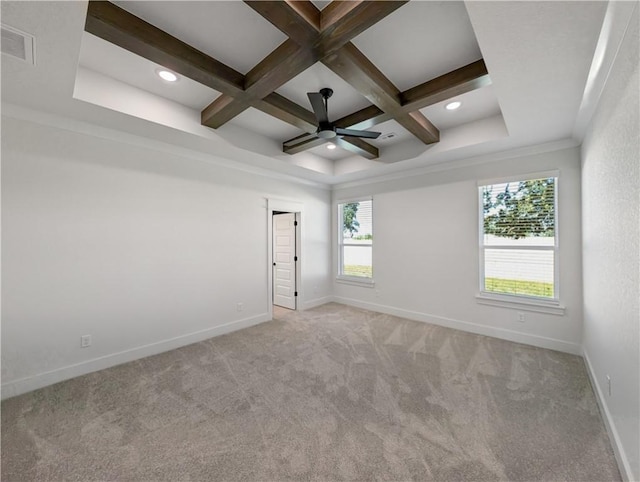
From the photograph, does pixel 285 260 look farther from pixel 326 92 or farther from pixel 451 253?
pixel 326 92

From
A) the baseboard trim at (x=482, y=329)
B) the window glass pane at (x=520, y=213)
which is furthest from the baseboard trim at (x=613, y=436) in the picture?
the window glass pane at (x=520, y=213)

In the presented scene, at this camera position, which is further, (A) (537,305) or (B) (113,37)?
(A) (537,305)

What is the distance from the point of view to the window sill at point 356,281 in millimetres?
5207

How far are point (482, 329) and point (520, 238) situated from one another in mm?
1392

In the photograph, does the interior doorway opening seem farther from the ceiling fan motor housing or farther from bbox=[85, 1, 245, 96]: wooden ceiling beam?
bbox=[85, 1, 245, 96]: wooden ceiling beam

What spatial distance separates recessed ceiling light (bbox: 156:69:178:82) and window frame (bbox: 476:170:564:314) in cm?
402

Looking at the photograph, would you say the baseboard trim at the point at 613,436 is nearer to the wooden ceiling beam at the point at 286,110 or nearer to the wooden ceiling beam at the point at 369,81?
the wooden ceiling beam at the point at 369,81

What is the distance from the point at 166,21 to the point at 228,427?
118 inches

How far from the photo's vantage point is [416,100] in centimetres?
268

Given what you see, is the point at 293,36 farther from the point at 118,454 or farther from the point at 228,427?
the point at 118,454

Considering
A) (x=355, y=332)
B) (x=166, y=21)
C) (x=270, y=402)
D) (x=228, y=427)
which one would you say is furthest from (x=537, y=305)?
(x=166, y=21)

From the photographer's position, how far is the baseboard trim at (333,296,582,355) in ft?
10.8

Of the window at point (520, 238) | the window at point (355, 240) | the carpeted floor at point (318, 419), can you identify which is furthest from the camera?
the window at point (355, 240)

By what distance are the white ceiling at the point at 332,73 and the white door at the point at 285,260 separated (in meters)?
2.08
